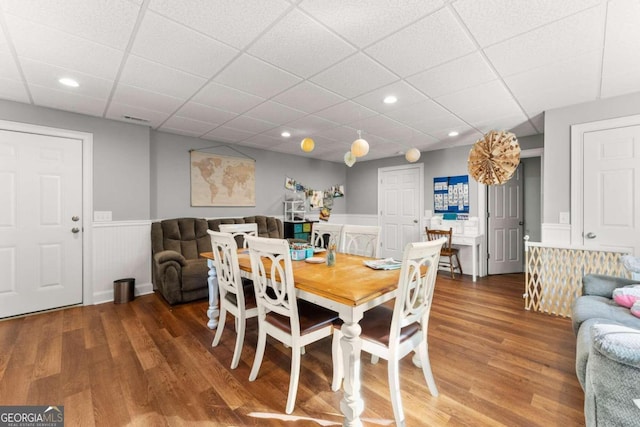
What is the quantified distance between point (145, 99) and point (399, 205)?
15.5ft

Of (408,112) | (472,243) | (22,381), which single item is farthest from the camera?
(472,243)

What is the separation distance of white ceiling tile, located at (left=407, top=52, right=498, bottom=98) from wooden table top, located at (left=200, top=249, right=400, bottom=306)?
165cm

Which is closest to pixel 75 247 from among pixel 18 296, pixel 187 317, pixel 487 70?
pixel 18 296

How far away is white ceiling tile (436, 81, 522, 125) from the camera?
2.58 meters

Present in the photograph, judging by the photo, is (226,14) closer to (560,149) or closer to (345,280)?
(345,280)

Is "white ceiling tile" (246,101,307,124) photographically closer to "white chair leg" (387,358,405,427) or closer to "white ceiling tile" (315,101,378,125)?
"white ceiling tile" (315,101,378,125)

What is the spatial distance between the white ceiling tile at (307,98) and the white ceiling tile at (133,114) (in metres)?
1.56

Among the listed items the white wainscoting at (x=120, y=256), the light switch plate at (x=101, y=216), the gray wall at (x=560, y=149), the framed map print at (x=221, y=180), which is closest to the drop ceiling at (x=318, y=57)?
the gray wall at (x=560, y=149)

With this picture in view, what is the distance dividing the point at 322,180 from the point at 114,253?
4096 millimetres

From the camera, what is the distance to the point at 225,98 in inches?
110

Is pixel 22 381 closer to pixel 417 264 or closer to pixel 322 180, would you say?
pixel 417 264

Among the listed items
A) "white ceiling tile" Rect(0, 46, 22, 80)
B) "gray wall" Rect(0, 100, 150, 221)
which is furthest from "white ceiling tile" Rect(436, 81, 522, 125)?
"gray wall" Rect(0, 100, 150, 221)

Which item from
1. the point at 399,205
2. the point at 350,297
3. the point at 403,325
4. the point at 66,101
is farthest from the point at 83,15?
the point at 399,205

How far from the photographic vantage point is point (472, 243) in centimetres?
446
